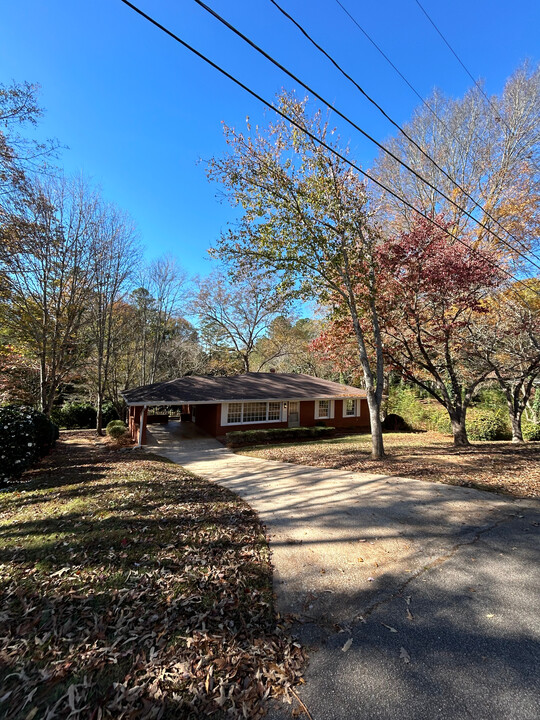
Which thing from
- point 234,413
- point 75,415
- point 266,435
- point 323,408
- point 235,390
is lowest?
point 266,435

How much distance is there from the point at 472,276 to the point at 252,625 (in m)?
9.86

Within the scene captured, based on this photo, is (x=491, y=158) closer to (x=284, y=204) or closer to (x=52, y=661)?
(x=284, y=204)

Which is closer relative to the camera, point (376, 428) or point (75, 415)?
point (376, 428)

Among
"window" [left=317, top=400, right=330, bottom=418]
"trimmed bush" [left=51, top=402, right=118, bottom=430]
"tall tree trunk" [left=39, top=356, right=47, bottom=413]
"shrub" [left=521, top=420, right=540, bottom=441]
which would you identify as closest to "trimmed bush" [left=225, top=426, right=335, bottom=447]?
"window" [left=317, top=400, right=330, bottom=418]

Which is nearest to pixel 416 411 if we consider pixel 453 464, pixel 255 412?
pixel 255 412

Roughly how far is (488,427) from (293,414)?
9.66 meters

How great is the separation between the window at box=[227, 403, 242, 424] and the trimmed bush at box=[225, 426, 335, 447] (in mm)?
1550

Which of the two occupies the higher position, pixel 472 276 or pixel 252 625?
pixel 472 276

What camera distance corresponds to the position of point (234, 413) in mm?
16891

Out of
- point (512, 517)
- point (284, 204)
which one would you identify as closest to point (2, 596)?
point (512, 517)

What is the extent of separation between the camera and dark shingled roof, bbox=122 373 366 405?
14.5 meters

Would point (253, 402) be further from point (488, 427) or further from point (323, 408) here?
point (488, 427)

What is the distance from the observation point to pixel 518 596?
3035mm

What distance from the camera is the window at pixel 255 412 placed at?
17.2 m
